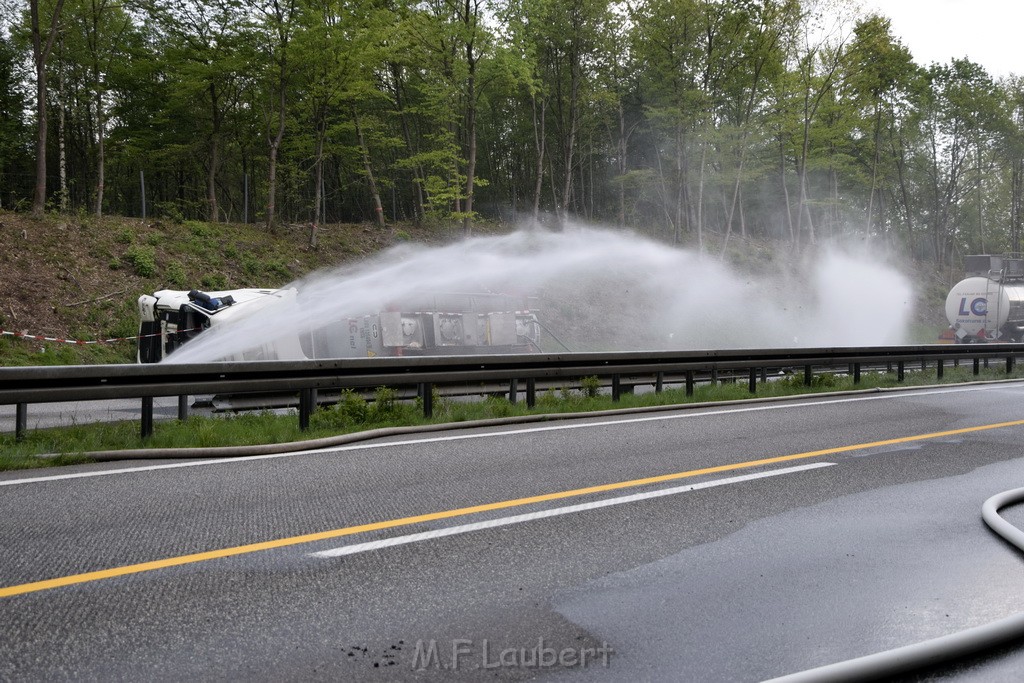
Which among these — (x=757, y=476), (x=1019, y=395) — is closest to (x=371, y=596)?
(x=757, y=476)

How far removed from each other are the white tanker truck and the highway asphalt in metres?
29.1

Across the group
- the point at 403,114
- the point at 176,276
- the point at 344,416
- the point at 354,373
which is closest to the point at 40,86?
the point at 176,276

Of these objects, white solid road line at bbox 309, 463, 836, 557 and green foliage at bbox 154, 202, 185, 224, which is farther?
green foliage at bbox 154, 202, 185, 224

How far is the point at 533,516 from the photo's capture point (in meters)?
5.80

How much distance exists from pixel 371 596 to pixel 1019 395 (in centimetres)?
1474

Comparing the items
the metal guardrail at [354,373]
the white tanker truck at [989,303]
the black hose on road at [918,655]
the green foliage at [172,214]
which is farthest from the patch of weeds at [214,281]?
the white tanker truck at [989,303]

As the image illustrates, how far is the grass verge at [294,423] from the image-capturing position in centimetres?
798

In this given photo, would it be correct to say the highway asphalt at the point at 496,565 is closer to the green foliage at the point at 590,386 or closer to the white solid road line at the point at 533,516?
the white solid road line at the point at 533,516

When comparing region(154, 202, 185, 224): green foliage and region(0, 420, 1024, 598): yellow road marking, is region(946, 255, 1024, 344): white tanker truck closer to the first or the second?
region(0, 420, 1024, 598): yellow road marking

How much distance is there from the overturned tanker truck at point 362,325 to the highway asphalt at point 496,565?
29.4 feet

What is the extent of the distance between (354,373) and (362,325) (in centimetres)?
790

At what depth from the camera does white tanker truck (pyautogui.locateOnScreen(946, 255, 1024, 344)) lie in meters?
32.7

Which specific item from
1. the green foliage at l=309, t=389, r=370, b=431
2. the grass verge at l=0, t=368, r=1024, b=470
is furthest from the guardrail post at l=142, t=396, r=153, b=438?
the green foliage at l=309, t=389, r=370, b=431

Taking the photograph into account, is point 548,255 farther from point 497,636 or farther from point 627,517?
point 497,636
